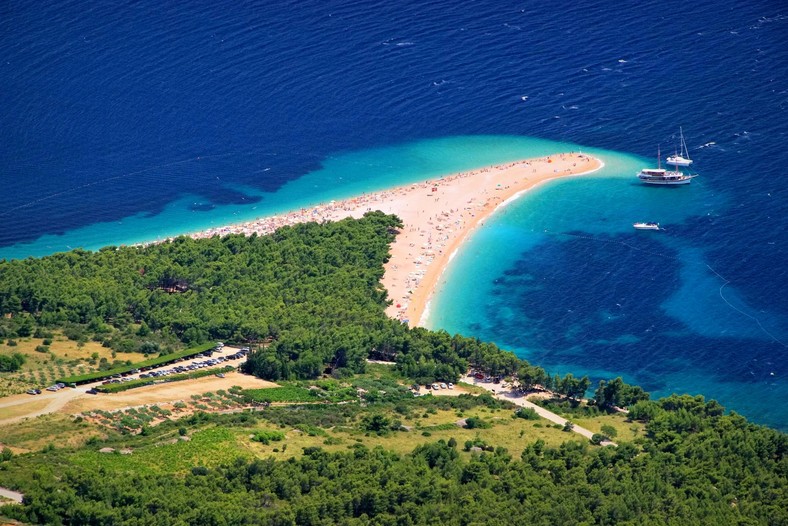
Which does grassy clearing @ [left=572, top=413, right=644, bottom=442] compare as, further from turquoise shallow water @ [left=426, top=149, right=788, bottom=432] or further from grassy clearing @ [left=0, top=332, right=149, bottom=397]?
grassy clearing @ [left=0, top=332, right=149, bottom=397]

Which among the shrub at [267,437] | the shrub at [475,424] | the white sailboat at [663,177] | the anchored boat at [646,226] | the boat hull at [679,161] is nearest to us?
the shrub at [267,437]

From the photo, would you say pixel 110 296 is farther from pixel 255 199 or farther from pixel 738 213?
pixel 738 213

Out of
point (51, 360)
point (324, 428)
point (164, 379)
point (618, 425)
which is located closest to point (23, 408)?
point (51, 360)

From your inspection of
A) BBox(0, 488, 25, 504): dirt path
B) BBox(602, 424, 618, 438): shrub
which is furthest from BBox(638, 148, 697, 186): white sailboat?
BBox(0, 488, 25, 504): dirt path

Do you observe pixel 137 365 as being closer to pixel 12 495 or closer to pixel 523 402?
pixel 12 495

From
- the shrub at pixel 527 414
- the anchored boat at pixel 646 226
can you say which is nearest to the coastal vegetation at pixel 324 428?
the shrub at pixel 527 414

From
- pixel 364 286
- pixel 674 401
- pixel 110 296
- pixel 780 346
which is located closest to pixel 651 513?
pixel 674 401

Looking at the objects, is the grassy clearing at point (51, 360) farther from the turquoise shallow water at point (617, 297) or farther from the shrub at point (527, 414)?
the shrub at point (527, 414)
